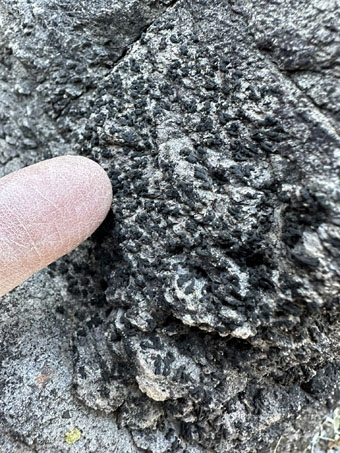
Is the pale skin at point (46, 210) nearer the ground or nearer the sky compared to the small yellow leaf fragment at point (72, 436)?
nearer the sky

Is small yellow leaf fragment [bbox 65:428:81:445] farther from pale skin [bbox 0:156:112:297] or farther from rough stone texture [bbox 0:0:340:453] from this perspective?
pale skin [bbox 0:156:112:297]

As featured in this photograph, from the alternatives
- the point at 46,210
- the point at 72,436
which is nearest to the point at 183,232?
the point at 46,210

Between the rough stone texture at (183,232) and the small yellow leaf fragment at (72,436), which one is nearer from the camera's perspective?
the rough stone texture at (183,232)

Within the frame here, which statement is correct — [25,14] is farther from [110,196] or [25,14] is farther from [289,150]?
[289,150]

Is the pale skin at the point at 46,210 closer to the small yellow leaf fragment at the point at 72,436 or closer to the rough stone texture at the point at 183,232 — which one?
the rough stone texture at the point at 183,232

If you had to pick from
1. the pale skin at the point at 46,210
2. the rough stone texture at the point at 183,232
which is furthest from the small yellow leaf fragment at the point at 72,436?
the pale skin at the point at 46,210

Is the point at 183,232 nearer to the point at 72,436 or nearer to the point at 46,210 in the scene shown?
the point at 46,210
